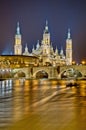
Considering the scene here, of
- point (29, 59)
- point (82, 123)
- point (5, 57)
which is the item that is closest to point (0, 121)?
point (82, 123)

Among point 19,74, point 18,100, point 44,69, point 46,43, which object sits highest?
point 46,43

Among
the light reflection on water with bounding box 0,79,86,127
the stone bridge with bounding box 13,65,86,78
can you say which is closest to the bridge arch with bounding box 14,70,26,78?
the stone bridge with bounding box 13,65,86,78

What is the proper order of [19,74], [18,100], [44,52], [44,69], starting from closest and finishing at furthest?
[18,100] → [44,69] → [19,74] → [44,52]

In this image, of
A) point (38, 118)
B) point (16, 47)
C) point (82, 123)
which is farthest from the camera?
point (16, 47)

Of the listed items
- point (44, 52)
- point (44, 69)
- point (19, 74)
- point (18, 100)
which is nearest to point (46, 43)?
point (44, 52)

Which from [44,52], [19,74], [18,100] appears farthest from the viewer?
[44,52]

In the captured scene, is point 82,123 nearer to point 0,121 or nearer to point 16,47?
point 0,121

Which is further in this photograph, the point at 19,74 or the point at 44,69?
the point at 19,74

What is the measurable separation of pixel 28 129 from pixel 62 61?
597ft

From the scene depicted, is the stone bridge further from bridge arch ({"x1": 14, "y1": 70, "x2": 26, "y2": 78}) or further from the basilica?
the basilica

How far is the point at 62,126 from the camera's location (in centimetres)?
1532

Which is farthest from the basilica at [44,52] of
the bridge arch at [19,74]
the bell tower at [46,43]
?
the bridge arch at [19,74]

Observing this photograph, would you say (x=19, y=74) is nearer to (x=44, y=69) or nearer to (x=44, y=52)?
(x=44, y=69)

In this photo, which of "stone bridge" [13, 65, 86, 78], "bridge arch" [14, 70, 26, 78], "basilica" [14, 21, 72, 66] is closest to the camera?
"stone bridge" [13, 65, 86, 78]
